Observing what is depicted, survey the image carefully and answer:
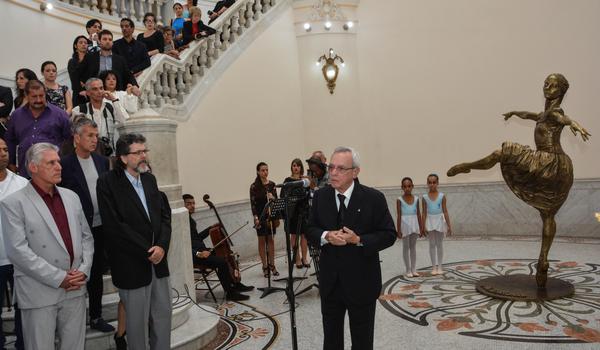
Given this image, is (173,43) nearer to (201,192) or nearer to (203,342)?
(201,192)

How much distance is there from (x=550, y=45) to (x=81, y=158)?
8.09 m

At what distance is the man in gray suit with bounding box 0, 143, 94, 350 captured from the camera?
10.3 feet

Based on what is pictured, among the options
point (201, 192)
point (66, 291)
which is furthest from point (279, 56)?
point (66, 291)

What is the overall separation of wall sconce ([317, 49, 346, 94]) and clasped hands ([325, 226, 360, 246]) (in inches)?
315

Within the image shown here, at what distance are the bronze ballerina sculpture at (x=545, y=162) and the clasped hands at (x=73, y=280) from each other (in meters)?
3.88

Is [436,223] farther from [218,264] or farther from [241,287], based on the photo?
[218,264]

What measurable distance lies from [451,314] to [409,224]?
176cm

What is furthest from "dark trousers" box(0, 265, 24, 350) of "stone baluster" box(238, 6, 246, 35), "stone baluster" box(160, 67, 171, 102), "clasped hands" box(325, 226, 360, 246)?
"stone baluster" box(238, 6, 246, 35)

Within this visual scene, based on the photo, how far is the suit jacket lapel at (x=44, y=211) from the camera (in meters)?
3.23

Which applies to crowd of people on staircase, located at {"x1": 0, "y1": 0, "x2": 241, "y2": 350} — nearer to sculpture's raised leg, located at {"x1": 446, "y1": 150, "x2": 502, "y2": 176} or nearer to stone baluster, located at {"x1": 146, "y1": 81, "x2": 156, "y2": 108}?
stone baluster, located at {"x1": 146, "y1": 81, "x2": 156, "y2": 108}

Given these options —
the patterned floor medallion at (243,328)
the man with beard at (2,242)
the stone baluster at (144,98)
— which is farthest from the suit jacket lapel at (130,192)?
the stone baluster at (144,98)

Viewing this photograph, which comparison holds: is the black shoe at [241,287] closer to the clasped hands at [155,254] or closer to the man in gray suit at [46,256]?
the clasped hands at [155,254]

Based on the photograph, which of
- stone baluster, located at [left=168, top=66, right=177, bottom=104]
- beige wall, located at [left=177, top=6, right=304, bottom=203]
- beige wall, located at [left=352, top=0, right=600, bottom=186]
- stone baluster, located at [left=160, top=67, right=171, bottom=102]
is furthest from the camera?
beige wall, located at [left=352, top=0, right=600, bottom=186]

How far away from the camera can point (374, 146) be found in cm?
1089
